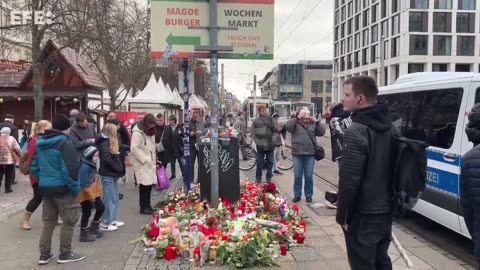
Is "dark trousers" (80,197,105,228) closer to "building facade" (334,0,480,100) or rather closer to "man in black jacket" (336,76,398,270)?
"man in black jacket" (336,76,398,270)

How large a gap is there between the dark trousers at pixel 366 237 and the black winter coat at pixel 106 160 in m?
4.19

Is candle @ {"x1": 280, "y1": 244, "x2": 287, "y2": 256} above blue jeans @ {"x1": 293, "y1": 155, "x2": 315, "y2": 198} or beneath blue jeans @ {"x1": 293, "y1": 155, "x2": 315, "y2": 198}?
beneath

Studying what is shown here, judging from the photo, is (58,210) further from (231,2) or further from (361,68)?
(361,68)

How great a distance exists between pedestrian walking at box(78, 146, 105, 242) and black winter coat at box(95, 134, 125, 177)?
0.27m

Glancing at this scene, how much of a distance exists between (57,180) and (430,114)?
481 centimetres

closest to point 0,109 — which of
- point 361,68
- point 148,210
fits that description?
point 148,210

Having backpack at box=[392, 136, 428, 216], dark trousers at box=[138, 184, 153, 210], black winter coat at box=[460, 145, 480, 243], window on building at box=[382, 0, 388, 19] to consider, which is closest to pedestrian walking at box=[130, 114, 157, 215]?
dark trousers at box=[138, 184, 153, 210]

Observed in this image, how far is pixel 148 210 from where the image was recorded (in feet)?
26.2

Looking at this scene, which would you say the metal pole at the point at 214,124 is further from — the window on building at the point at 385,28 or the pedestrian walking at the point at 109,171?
the window on building at the point at 385,28

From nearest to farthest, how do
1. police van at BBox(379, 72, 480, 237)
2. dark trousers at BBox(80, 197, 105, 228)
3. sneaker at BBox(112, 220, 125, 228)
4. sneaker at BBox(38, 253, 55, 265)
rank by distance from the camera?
sneaker at BBox(38, 253, 55, 265) < police van at BBox(379, 72, 480, 237) < dark trousers at BBox(80, 197, 105, 228) < sneaker at BBox(112, 220, 125, 228)

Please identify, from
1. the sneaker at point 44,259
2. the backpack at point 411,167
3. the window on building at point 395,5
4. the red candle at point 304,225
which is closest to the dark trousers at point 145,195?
the sneaker at point 44,259

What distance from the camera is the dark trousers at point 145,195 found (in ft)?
25.5

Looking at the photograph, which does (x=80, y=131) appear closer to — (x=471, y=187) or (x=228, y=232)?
(x=228, y=232)

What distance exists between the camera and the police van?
567cm
